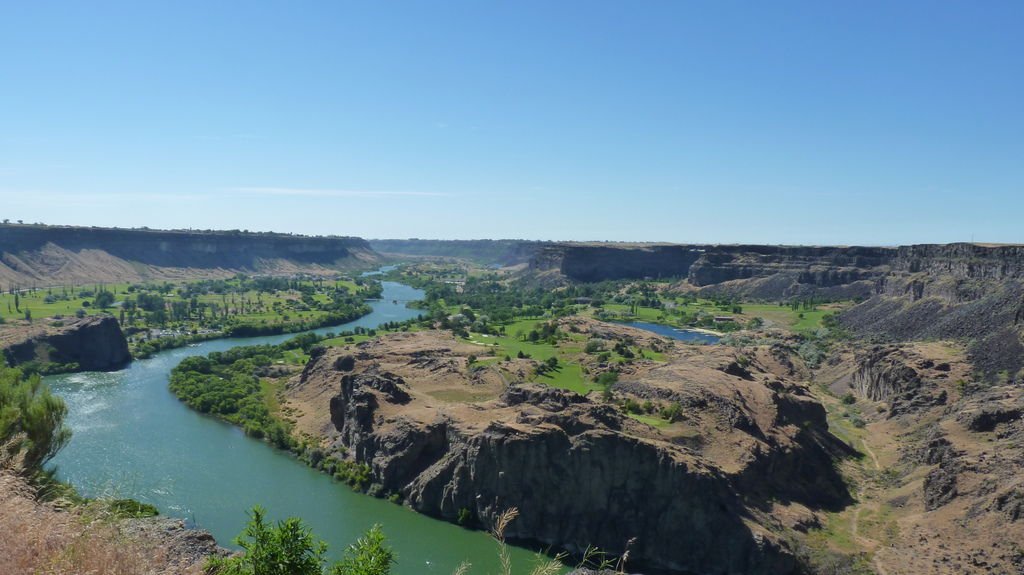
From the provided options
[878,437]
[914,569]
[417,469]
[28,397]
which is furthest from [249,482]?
[878,437]

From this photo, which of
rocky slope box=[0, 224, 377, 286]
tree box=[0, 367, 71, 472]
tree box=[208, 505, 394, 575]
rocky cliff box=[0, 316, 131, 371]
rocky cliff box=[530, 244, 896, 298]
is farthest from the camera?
rocky slope box=[0, 224, 377, 286]

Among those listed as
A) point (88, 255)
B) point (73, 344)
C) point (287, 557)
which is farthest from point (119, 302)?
point (287, 557)

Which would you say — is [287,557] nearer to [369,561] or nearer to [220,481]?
[369,561]

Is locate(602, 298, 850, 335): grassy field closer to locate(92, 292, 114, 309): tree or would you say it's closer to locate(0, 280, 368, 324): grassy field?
locate(0, 280, 368, 324): grassy field

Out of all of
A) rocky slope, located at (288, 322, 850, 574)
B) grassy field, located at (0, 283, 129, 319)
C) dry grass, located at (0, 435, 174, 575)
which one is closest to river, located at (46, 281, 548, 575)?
rocky slope, located at (288, 322, 850, 574)

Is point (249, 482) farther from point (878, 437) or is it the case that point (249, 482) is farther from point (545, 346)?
point (878, 437)

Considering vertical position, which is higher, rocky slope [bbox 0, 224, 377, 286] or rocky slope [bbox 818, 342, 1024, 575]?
rocky slope [bbox 0, 224, 377, 286]
